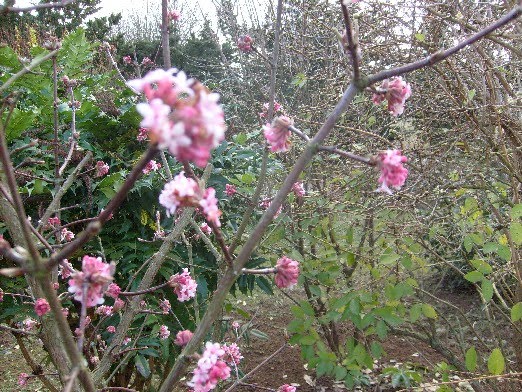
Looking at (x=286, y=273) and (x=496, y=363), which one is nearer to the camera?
(x=286, y=273)

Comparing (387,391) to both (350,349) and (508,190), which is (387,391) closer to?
(350,349)

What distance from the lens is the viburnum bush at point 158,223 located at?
83 centimetres

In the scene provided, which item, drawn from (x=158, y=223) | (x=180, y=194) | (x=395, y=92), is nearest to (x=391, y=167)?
(x=395, y=92)

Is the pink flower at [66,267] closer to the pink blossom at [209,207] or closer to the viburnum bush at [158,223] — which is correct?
the viburnum bush at [158,223]

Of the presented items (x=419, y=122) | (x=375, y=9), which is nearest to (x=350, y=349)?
(x=419, y=122)

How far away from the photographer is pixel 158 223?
1.84m

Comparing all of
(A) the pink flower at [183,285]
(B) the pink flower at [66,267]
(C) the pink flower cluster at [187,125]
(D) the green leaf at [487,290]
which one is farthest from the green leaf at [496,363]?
(C) the pink flower cluster at [187,125]

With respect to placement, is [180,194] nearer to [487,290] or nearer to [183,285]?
[183,285]

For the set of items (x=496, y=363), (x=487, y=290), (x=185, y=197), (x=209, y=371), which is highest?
(x=185, y=197)

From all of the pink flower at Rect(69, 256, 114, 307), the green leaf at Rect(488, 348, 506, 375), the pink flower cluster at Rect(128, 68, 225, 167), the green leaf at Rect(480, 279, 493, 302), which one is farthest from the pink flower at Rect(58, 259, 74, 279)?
the green leaf at Rect(480, 279, 493, 302)

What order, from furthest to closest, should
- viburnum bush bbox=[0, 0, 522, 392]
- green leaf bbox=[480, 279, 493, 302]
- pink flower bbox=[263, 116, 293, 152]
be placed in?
green leaf bbox=[480, 279, 493, 302] < pink flower bbox=[263, 116, 293, 152] < viburnum bush bbox=[0, 0, 522, 392]

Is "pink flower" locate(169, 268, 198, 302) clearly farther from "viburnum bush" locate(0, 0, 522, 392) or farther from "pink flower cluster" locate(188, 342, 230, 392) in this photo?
"pink flower cluster" locate(188, 342, 230, 392)

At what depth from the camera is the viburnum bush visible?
32.7 inches

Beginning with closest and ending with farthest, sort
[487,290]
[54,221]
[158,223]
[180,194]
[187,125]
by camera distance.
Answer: [187,125] → [180,194] → [158,223] → [54,221] → [487,290]
